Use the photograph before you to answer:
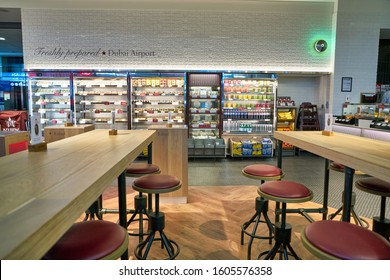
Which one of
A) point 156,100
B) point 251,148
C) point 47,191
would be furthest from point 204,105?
point 47,191

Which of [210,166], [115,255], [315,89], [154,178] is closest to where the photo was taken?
[115,255]

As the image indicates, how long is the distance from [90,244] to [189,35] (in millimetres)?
6501

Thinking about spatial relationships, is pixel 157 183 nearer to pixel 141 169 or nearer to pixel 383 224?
pixel 141 169

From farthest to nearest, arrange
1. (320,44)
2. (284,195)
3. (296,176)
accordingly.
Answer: (320,44), (296,176), (284,195)

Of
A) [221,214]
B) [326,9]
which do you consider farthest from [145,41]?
[221,214]

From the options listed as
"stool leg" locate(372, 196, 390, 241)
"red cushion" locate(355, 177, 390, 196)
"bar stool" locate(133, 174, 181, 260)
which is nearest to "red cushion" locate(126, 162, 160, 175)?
"bar stool" locate(133, 174, 181, 260)

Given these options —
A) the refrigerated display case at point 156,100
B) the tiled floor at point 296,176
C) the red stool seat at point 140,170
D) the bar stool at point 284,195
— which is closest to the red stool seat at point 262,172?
the bar stool at point 284,195

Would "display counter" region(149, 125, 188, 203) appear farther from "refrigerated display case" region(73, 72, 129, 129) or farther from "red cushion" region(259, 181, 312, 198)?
"refrigerated display case" region(73, 72, 129, 129)

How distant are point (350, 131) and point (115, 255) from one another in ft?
16.7

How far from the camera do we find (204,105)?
24.0ft

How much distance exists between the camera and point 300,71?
7176 millimetres

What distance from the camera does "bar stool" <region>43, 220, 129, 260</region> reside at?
1.13 meters

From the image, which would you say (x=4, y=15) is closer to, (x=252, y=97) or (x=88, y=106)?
(x=88, y=106)

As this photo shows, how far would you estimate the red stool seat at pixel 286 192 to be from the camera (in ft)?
6.57
